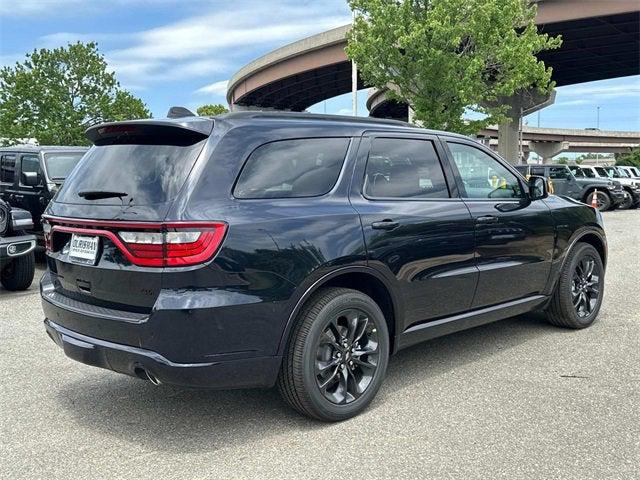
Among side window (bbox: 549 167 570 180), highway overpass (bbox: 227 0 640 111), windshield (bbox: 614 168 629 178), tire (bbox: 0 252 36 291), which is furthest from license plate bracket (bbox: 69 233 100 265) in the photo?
highway overpass (bbox: 227 0 640 111)

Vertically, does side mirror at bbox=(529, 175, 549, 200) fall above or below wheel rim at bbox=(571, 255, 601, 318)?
above

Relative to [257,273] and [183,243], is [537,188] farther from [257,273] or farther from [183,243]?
[183,243]

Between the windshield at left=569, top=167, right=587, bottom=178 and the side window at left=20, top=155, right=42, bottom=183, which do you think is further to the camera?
the windshield at left=569, top=167, right=587, bottom=178

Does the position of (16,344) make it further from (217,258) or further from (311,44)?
(311,44)

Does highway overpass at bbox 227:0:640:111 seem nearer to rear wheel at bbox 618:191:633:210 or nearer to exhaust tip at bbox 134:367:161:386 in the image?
rear wheel at bbox 618:191:633:210

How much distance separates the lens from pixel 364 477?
3014 mm

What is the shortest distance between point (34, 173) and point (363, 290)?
6.97 meters

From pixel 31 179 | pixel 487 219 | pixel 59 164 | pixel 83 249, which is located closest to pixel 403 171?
pixel 487 219

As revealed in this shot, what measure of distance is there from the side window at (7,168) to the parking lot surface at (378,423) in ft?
19.6

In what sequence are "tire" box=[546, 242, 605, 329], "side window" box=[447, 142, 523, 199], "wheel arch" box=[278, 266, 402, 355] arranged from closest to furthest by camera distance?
"wheel arch" box=[278, 266, 402, 355]
"side window" box=[447, 142, 523, 199]
"tire" box=[546, 242, 605, 329]

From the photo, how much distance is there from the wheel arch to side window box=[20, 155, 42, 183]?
7.38m

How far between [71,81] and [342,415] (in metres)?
36.8

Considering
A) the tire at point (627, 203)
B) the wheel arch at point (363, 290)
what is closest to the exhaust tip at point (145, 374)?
the wheel arch at point (363, 290)

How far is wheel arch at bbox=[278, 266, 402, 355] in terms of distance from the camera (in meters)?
3.41
